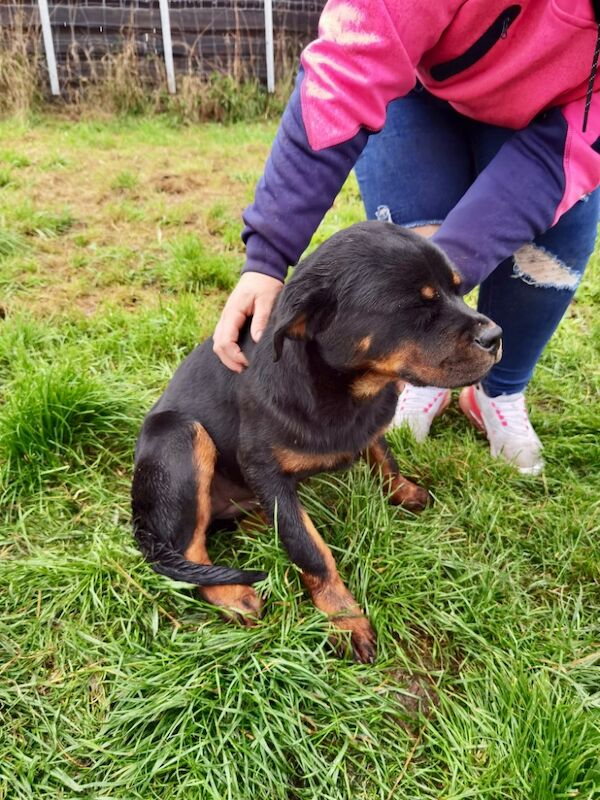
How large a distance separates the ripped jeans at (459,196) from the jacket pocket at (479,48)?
0.39m

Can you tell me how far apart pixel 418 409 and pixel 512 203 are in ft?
3.47

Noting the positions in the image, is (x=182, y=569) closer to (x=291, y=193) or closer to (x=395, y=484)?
(x=395, y=484)

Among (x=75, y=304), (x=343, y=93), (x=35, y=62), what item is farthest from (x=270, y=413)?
(x=35, y=62)

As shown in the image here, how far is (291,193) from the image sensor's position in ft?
7.14

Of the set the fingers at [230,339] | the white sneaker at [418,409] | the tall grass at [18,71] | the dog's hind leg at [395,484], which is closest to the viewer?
the fingers at [230,339]

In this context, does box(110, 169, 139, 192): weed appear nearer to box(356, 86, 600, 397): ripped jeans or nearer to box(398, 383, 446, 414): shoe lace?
box(356, 86, 600, 397): ripped jeans

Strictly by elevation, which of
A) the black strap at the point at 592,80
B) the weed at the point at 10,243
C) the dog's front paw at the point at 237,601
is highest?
the black strap at the point at 592,80

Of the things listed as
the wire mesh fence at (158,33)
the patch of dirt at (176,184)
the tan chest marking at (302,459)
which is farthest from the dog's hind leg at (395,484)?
the wire mesh fence at (158,33)

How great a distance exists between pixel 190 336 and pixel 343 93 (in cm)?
182

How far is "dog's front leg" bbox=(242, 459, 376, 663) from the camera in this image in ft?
6.92

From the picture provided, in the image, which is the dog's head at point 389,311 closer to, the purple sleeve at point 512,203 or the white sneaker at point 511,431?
the purple sleeve at point 512,203

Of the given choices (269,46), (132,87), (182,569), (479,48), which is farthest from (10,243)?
(269,46)

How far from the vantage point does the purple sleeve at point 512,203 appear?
7.59 feet

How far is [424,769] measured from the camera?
1775 millimetres
